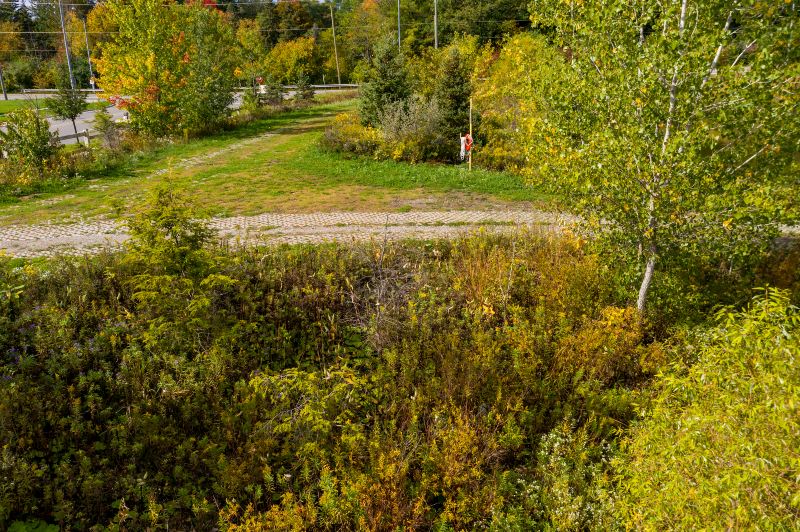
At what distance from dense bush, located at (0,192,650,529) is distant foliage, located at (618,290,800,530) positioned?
3.75ft

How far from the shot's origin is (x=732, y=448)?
3.38 metres

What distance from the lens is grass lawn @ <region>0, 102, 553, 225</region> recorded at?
12.4 meters

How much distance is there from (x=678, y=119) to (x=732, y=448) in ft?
14.5

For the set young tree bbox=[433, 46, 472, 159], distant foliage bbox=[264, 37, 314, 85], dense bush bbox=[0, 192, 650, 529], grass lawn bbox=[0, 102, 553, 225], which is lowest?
dense bush bbox=[0, 192, 650, 529]

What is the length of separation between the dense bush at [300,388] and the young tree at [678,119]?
71.2 inches

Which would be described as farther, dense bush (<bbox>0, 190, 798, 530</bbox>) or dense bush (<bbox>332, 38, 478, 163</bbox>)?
dense bush (<bbox>332, 38, 478, 163</bbox>)

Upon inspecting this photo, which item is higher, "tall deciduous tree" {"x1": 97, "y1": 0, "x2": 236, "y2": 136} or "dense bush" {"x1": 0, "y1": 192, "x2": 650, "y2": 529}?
"tall deciduous tree" {"x1": 97, "y1": 0, "x2": 236, "y2": 136}

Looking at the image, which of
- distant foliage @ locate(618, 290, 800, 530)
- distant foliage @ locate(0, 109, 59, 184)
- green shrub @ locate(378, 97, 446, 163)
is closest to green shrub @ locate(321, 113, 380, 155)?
green shrub @ locate(378, 97, 446, 163)

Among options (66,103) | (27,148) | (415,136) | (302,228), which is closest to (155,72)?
(66,103)

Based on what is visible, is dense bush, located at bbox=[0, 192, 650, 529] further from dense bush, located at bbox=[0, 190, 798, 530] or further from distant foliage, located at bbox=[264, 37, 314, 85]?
distant foliage, located at bbox=[264, 37, 314, 85]

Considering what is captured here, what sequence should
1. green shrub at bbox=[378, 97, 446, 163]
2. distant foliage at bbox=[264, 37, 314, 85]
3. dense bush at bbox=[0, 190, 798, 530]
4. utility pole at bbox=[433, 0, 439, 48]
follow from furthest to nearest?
distant foliage at bbox=[264, 37, 314, 85] < utility pole at bbox=[433, 0, 439, 48] < green shrub at bbox=[378, 97, 446, 163] < dense bush at bbox=[0, 190, 798, 530]

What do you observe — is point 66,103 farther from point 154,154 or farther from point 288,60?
point 288,60

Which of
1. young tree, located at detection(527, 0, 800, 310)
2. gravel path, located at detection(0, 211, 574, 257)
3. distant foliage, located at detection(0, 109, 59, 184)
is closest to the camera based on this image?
young tree, located at detection(527, 0, 800, 310)

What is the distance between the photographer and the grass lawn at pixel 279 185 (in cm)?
1238
